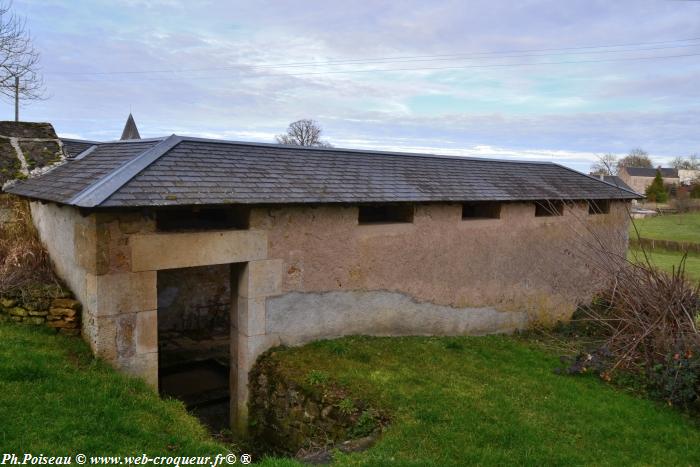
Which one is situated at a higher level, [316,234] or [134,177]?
[134,177]

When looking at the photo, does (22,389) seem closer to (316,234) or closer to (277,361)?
(277,361)

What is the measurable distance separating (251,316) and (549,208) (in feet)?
23.4

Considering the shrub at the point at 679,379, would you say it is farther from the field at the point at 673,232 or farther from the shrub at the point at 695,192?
the shrub at the point at 695,192

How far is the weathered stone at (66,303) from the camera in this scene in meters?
6.10

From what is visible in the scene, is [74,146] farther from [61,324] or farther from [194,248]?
[194,248]

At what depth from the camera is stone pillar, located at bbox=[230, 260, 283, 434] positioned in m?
6.74

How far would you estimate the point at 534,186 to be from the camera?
1079 centimetres

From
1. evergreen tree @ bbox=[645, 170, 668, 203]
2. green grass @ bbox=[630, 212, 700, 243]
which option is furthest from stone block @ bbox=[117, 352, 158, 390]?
evergreen tree @ bbox=[645, 170, 668, 203]

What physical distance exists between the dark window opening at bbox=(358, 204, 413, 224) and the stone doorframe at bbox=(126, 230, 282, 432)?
236 centimetres

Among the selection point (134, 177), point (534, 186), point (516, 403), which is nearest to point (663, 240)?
point (534, 186)

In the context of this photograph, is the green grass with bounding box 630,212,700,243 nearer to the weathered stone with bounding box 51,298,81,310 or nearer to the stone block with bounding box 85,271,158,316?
the stone block with bounding box 85,271,158,316

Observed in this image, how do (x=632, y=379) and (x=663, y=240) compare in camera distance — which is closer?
(x=632, y=379)

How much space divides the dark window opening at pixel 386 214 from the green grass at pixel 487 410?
2.03m

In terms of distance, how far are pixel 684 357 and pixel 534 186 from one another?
189 inches
